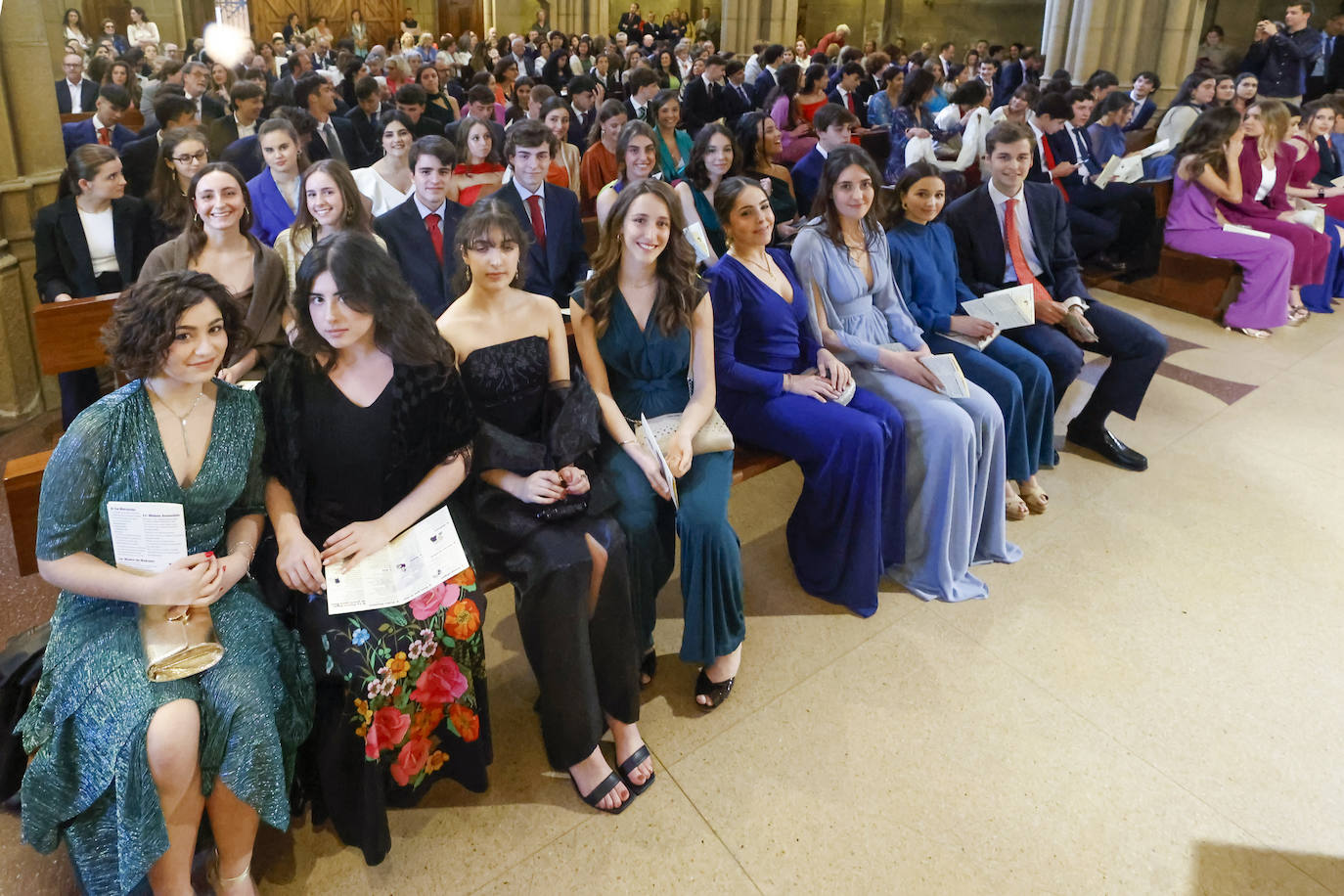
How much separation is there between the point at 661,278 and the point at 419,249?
1.49 m

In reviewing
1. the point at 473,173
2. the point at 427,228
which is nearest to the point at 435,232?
the point at 427,228

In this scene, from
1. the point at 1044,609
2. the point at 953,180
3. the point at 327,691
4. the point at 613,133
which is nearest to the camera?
the point at 327,691

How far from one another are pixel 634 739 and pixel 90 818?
4.15ft

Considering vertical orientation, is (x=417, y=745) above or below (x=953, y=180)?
below

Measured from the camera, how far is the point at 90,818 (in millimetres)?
1918

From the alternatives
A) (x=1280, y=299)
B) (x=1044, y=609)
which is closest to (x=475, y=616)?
(x=1044, y=609)

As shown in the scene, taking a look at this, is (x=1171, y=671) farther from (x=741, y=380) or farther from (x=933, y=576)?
(x=741, y=380)

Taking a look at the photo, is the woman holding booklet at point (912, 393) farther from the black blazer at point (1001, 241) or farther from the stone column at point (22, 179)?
the stone column at point (22, 179)

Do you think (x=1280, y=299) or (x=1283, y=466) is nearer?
(x=1283, y=466)

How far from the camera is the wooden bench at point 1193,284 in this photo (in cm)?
625

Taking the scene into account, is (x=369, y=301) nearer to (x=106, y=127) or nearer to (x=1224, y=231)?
(x=106, y=127)

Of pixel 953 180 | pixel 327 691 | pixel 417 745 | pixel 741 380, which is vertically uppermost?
pixel 953 180

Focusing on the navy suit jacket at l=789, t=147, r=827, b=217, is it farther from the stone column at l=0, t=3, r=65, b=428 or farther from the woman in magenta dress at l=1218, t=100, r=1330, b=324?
the stone column at l=0, t=3, r=65, b=428

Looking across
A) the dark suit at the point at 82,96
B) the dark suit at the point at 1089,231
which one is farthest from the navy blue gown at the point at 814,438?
the dark suit at the point at 82,96
